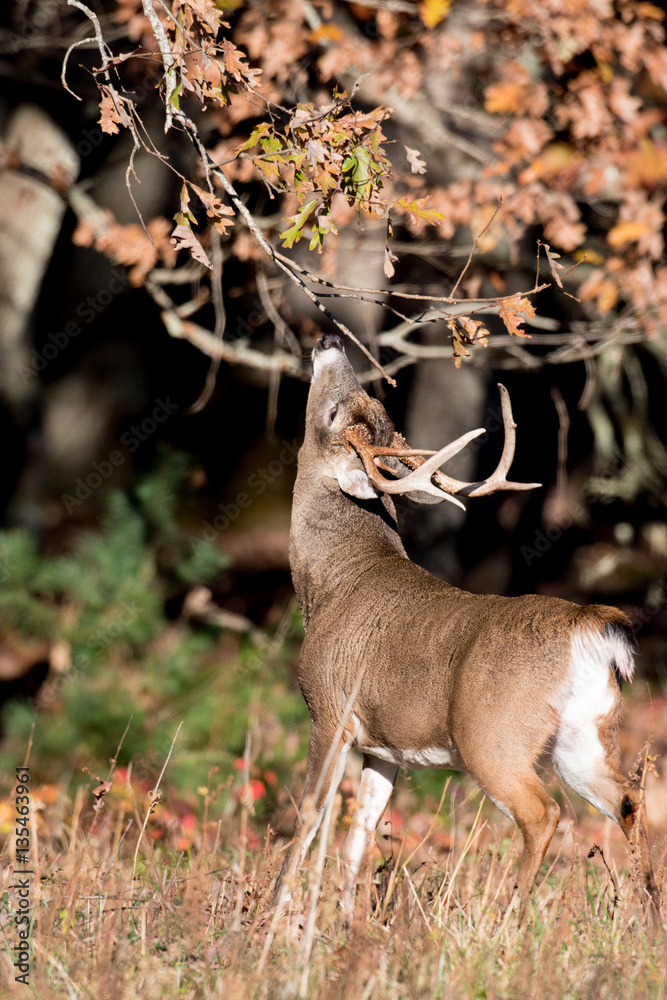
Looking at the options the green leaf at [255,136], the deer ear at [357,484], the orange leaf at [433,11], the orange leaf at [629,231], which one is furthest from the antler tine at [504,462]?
the orange leaf at [433,11]

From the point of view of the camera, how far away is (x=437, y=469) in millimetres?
4270

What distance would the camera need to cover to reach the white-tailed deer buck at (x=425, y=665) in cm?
348

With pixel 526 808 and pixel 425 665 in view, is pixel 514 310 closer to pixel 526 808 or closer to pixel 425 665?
pixel 425 665

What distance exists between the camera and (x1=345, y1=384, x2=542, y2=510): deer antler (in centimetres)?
379

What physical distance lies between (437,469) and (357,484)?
576 mm

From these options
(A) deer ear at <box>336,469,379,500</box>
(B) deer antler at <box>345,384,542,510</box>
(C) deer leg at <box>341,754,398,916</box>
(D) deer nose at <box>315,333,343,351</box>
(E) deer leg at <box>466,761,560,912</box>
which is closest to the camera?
(E) deer leg at <box>466,761,560,912</box>

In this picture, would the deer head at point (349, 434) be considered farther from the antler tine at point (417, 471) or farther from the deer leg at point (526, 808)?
the deer leg at point (526, 808)

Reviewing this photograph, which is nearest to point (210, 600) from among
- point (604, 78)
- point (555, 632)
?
point (604, 78)

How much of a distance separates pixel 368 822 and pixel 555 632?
1494mm

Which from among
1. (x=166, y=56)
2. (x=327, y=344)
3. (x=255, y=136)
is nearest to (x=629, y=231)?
(x=327, y=344)

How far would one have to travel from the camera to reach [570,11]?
675 cm

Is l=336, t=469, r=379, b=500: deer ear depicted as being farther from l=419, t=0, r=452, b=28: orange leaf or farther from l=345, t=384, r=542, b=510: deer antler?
l=419, t=0, r=452, b=28: orange leaf

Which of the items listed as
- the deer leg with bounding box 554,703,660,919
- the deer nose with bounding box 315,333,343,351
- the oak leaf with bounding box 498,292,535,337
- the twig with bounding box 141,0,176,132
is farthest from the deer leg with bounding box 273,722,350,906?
the twig with bounding box 141,0,176,132

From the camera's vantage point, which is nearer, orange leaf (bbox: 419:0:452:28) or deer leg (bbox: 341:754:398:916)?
deer leg (bbox: 341:754:398:916)
